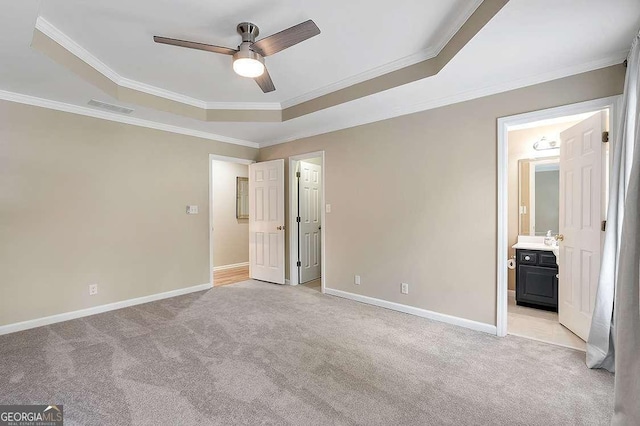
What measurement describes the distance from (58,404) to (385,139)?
382 cm

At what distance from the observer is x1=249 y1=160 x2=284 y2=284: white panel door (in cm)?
493

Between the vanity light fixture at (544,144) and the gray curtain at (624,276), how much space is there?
5.92 ft

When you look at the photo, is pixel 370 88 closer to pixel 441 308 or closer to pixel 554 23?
pixel 554 23

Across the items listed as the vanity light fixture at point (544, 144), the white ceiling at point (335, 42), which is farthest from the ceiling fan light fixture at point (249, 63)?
the vanity light fixture at point (544, 144)

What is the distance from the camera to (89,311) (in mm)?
3479

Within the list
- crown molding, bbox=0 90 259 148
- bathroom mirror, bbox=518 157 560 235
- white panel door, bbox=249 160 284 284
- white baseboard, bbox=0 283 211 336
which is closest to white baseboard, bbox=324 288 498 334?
white panel door, bbox=249 160 284 284

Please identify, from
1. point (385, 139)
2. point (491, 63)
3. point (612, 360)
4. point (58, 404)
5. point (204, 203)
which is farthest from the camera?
point (204, 203)

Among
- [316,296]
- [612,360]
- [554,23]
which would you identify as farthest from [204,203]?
[612,360]

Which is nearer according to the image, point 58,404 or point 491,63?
point 58,404

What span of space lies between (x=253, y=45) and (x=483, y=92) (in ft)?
7.52

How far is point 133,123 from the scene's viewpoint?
386 cm

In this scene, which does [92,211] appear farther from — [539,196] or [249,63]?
[539,196]

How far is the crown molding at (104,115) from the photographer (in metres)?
3.05

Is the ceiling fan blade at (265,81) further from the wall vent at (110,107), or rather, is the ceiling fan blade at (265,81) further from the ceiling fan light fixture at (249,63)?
the wall vent at (110,107)
